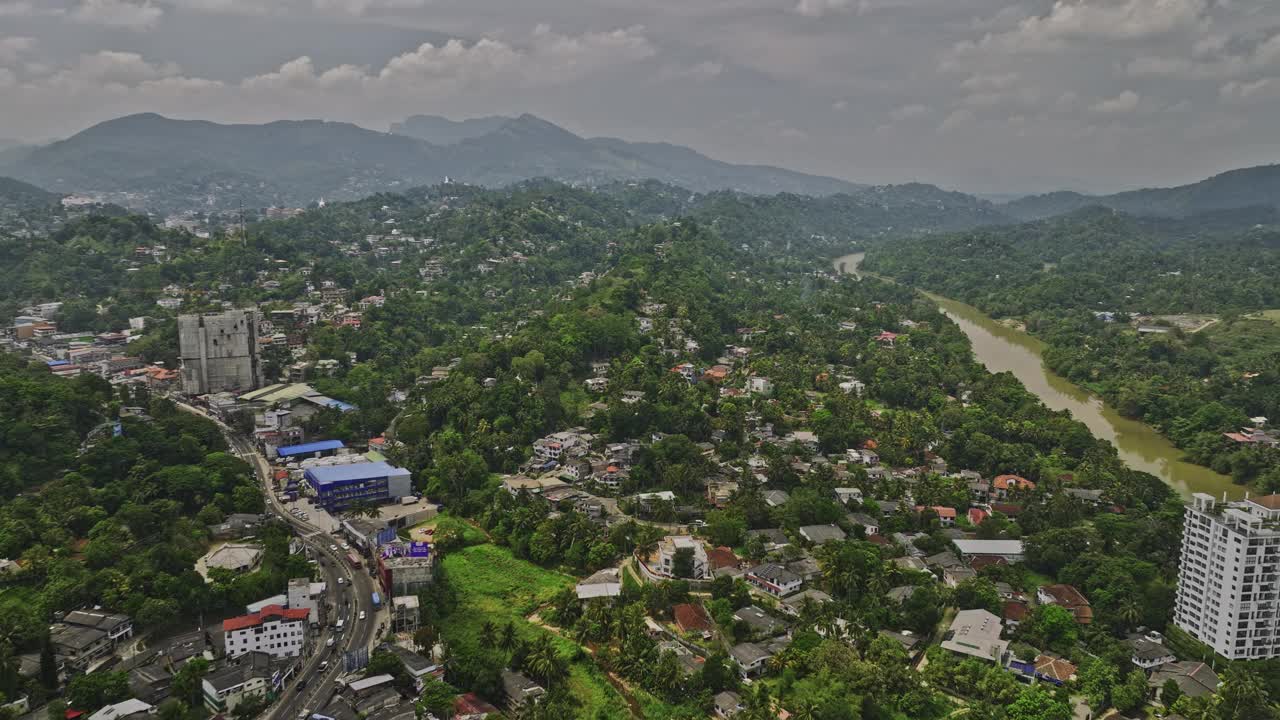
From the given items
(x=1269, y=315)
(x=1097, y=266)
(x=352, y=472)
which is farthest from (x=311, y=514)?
(x=1097, y=266)

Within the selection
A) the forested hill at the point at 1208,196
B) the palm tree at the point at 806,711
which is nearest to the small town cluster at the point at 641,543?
the palm tree at the point at 806,711

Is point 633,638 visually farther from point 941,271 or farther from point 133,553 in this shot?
point 941,271

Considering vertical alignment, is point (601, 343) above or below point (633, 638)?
above

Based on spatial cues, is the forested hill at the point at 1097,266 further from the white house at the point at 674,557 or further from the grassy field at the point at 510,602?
the grassy field at the point at 510,602

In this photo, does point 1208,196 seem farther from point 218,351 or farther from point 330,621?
point 330,621

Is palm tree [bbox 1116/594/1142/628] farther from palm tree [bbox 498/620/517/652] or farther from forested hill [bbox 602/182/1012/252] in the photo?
forested hill [bbox 602/182/1012/252]

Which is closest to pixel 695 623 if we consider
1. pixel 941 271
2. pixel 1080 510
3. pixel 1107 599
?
pixel 1107 599
